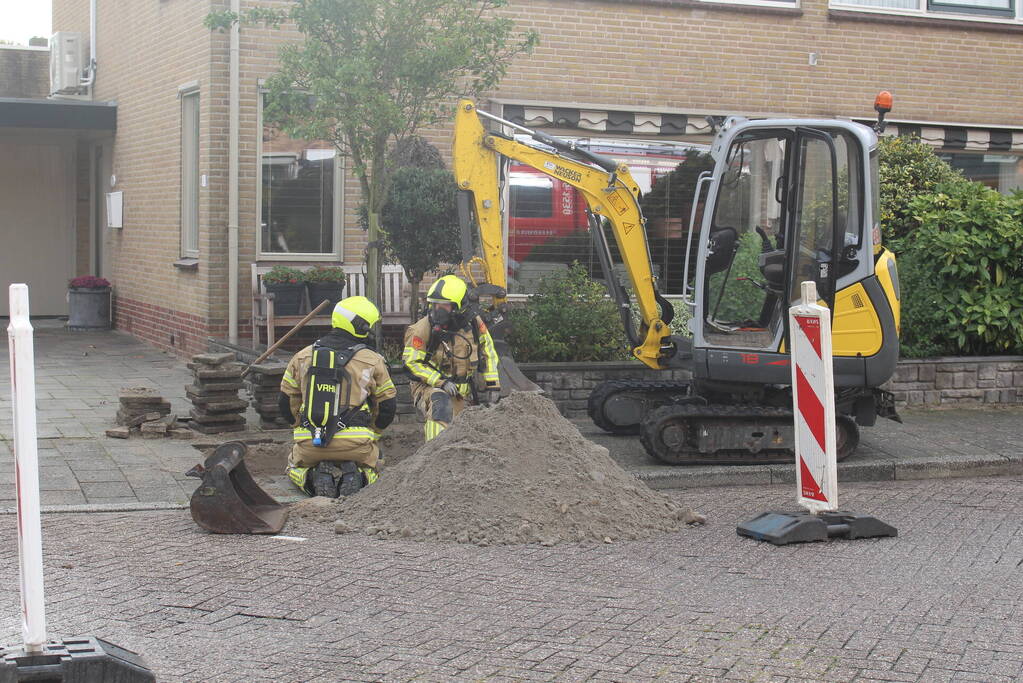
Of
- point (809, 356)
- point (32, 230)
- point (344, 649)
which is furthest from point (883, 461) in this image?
point (32, 230)

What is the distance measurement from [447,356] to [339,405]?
1409mm

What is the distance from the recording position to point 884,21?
16750 mm

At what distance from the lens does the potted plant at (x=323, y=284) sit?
45.2ft

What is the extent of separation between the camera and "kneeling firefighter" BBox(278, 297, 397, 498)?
27.0 feet

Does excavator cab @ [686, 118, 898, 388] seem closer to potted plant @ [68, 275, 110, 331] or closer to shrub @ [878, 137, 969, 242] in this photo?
shrub @ [878, 137, 969, 242]

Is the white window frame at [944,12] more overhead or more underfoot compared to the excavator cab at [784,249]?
more overhead

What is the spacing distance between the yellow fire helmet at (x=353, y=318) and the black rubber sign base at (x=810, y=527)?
9.00 feet

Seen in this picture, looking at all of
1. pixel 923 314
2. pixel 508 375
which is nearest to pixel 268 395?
pixel 508 375

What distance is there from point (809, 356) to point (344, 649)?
3.49 metres

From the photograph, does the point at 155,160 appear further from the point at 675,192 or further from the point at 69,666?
the point at 69,666

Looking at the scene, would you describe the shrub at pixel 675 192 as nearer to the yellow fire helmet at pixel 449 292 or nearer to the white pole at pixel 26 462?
the yellow fire helmet at pixel 449 292

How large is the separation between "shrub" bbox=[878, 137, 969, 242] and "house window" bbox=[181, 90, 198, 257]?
7.96 meters

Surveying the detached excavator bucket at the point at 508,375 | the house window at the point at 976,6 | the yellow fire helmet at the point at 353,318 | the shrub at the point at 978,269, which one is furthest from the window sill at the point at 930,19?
the yellow fire helmet at the point at 353,318

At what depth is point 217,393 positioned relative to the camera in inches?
406
